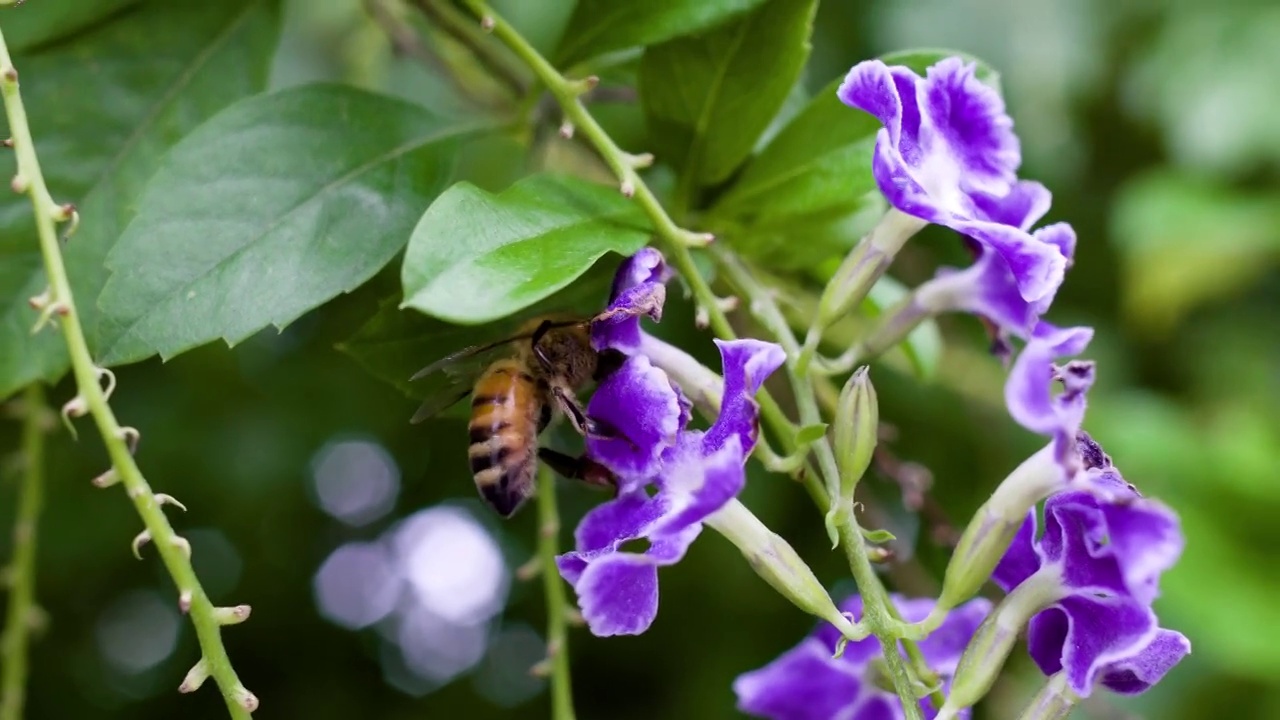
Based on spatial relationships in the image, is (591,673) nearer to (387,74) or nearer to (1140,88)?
(387,74)

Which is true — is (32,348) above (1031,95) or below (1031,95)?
above

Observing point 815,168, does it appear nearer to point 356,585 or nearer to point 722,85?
point 722,85

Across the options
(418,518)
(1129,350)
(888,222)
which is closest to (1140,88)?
(1129,350)

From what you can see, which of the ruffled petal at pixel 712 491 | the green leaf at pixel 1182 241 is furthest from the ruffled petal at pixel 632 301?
the green leaf at pixel 1182 241

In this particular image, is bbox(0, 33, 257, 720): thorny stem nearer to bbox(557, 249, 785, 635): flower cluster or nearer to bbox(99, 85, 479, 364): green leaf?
bbox(99, 85, 479, 364): green leaf

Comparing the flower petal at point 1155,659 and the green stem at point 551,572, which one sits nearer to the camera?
the flower petal at point 1155,659

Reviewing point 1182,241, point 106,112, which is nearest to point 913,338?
point 106,112

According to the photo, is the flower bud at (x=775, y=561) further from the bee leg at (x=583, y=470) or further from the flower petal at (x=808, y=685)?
the flower petal at (x=808, y=685)
